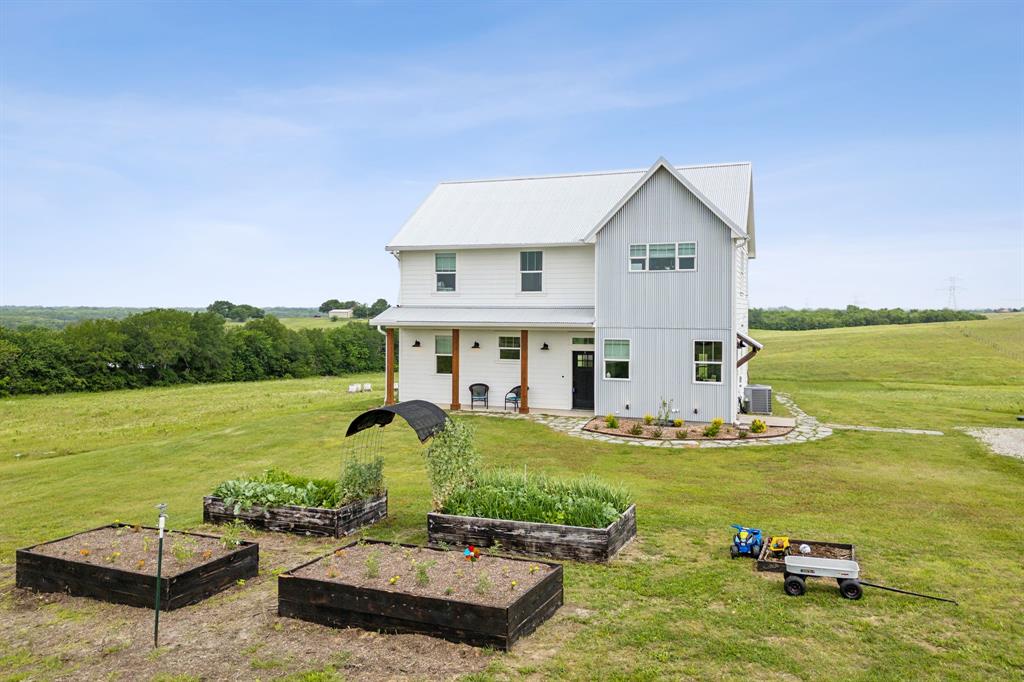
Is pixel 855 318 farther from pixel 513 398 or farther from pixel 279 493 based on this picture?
pixel 279 493

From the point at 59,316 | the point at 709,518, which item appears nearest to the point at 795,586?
the point at 709,518

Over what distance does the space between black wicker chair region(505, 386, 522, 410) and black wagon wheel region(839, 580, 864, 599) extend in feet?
53.1

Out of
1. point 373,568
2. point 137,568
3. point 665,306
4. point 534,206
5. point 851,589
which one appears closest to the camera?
point 373,568

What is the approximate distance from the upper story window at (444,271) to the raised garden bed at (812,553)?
17.7 meters

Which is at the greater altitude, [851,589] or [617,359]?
[617,359]

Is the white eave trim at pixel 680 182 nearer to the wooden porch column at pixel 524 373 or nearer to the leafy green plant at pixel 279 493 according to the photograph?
the wooden porch column at pixel 524 373

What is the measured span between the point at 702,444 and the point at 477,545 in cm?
1031

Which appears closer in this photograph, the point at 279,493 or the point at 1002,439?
the point at 279,493

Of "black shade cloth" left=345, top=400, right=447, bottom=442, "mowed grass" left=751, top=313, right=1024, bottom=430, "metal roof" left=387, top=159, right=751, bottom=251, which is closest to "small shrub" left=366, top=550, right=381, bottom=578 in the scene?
"black shade cloth" left=345, top=400, right=447, bottom=442

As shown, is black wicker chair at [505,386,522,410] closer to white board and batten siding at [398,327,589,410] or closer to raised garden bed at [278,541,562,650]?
white board and batten siding at [398,327,589,410]

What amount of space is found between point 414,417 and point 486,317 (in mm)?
13085

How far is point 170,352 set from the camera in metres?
41.5

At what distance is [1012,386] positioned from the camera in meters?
33.1

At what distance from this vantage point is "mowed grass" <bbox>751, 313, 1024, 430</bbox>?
2317 cm
